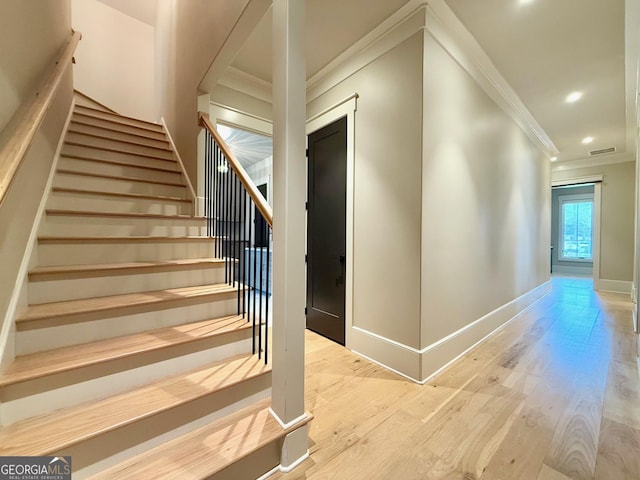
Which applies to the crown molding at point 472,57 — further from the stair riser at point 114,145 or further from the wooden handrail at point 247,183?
the stair riser at point 114,145

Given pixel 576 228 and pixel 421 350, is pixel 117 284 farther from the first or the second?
pixel 576 228

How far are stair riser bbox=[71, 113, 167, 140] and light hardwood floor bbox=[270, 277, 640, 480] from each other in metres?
3.44

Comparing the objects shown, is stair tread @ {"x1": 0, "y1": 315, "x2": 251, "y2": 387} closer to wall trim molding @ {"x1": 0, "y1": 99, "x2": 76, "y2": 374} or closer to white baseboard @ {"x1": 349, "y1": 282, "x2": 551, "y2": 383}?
wall trim molding @ {"x1": 0, "y1": 99, "x2": 76, "y2": 374}

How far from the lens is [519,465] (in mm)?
1289

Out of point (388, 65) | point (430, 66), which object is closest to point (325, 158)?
point (388, 65)

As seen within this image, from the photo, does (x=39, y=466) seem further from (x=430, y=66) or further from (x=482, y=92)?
(x=482, y=92)

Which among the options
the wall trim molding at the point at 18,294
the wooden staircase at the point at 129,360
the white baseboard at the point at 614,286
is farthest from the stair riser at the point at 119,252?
the white baseboard at the point at 614,286

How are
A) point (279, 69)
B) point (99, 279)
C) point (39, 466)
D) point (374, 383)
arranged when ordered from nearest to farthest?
point (39, 466)
point (279, 69)
point (99, 279)
point (374, 383)

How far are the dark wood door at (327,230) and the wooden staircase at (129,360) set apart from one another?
118 cm

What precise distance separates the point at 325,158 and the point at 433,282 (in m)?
1.71

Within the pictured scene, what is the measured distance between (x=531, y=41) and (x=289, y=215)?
284 cm

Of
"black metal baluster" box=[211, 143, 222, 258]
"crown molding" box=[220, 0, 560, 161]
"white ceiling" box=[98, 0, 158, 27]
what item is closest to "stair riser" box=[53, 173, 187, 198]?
"black metal baluster" box=[211, 143, 222, 258]

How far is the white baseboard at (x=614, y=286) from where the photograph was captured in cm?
516

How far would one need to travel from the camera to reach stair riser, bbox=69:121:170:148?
2.82m
